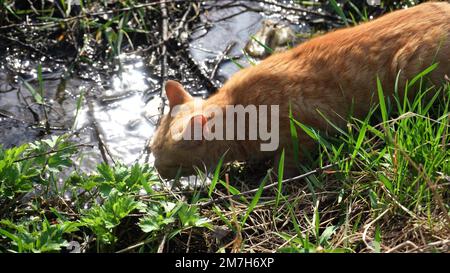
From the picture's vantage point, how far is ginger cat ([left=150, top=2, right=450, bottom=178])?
354cm

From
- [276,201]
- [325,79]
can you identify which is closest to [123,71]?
[325,79]

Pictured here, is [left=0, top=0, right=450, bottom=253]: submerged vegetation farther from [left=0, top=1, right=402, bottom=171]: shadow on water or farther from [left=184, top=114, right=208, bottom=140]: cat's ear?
[left=0, top=1, right=402, bottom=171]: shadow on water

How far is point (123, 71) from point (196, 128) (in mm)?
1350

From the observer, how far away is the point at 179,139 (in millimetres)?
3715

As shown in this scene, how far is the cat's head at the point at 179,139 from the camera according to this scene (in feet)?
12.1

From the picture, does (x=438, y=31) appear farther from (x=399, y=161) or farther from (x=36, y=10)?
(x=36, y=10)

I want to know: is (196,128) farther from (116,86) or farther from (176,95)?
(116,86)

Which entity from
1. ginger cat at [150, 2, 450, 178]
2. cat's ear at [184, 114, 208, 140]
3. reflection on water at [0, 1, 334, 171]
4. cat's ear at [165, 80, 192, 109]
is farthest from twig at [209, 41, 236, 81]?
cat's ear at [184, 114, 208, 140]

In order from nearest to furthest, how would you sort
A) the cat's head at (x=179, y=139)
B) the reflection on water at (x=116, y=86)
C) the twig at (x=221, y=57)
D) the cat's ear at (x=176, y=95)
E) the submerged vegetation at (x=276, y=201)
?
the submerged vegetation at (x=276, y=201), the cat's head at (x=179, y=139), the cat's ear at (x=176, y=95), the reflection on water at (x=116, y=86), the twig at (x=221, y=57)

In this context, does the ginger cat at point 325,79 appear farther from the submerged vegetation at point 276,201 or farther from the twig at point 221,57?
the twig at point 221,57

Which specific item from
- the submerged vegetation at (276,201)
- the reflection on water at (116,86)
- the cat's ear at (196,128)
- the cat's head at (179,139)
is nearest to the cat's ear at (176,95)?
the cat's head at (179,139)

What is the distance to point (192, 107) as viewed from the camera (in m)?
3.87

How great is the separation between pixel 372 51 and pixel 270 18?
5.72 feet

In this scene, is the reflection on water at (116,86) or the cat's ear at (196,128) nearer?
the cat's ear at (196,128)
